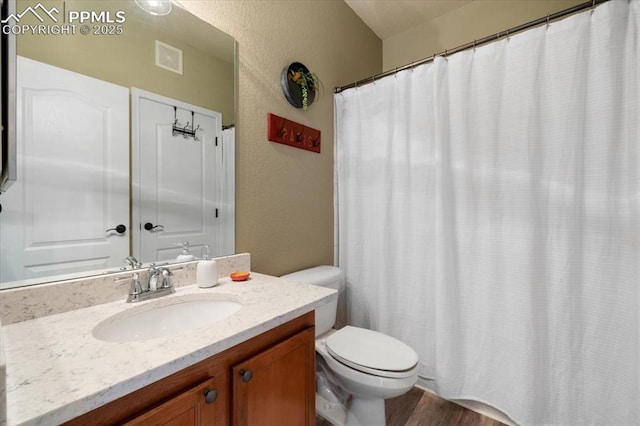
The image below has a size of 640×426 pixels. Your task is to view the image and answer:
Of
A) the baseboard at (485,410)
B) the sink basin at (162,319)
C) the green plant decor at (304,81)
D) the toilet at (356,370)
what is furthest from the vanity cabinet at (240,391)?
the green plant decor at (304,81)

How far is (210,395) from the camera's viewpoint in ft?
2.23

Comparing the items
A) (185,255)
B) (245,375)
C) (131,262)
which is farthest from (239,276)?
(245,375)

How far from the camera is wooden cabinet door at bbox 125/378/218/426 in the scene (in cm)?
58

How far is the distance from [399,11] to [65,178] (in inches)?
92.3

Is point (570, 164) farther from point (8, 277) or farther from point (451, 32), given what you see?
point (8, 277)

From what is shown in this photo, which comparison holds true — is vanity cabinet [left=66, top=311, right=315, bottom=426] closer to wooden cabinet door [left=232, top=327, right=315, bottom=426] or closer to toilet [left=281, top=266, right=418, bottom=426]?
wooden cabinet door [left=232, top=327, right=315, bottom=426]

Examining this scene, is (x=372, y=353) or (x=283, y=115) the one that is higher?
(x=283, y=115)

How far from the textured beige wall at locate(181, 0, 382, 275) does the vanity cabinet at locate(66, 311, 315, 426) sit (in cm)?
64

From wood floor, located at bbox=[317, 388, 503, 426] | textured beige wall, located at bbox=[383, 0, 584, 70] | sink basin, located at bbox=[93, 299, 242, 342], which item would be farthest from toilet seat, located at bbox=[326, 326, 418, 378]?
textured beige wall, located at bbox=[383, 0, 584, 70]

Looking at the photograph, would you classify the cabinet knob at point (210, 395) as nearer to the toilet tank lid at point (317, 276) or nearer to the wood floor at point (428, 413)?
the toilet tank lid at point (317, 276)

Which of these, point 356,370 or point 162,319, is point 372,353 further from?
point 162,319

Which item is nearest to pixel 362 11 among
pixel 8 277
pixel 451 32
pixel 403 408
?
pixel 451 32

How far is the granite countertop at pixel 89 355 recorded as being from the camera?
47 cm

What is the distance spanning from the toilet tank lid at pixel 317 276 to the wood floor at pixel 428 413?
73 centimetres
